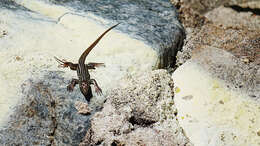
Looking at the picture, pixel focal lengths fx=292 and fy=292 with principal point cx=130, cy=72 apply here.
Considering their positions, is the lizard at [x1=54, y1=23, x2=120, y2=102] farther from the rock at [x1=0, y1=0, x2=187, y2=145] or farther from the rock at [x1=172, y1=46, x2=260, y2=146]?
the rock at [x1=172, y1=46, x2=260, y2=146]

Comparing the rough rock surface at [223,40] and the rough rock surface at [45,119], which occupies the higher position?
the rough rock surface at [223,40]

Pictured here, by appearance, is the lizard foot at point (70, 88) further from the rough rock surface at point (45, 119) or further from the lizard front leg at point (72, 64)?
the lizard front leg at point (72, 64)

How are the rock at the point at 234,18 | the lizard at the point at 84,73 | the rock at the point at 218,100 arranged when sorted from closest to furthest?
the rock at the point at 218,100 → the lizard at the point at 84,73 → the rock at the point at 234,18

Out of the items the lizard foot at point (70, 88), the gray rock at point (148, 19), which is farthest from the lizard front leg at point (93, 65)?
the gray rock at point (148, 19)

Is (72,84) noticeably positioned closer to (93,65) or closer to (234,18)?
(93,65)

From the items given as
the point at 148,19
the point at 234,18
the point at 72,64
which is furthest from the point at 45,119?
the point at 234,18

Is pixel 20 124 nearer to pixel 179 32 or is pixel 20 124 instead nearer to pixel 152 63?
pixel 152 63

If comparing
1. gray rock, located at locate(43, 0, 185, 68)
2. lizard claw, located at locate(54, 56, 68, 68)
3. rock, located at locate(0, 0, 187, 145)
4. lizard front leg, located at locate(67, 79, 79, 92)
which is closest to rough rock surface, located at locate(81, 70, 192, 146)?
rock, located at locate(0, 0, 187, 145)
